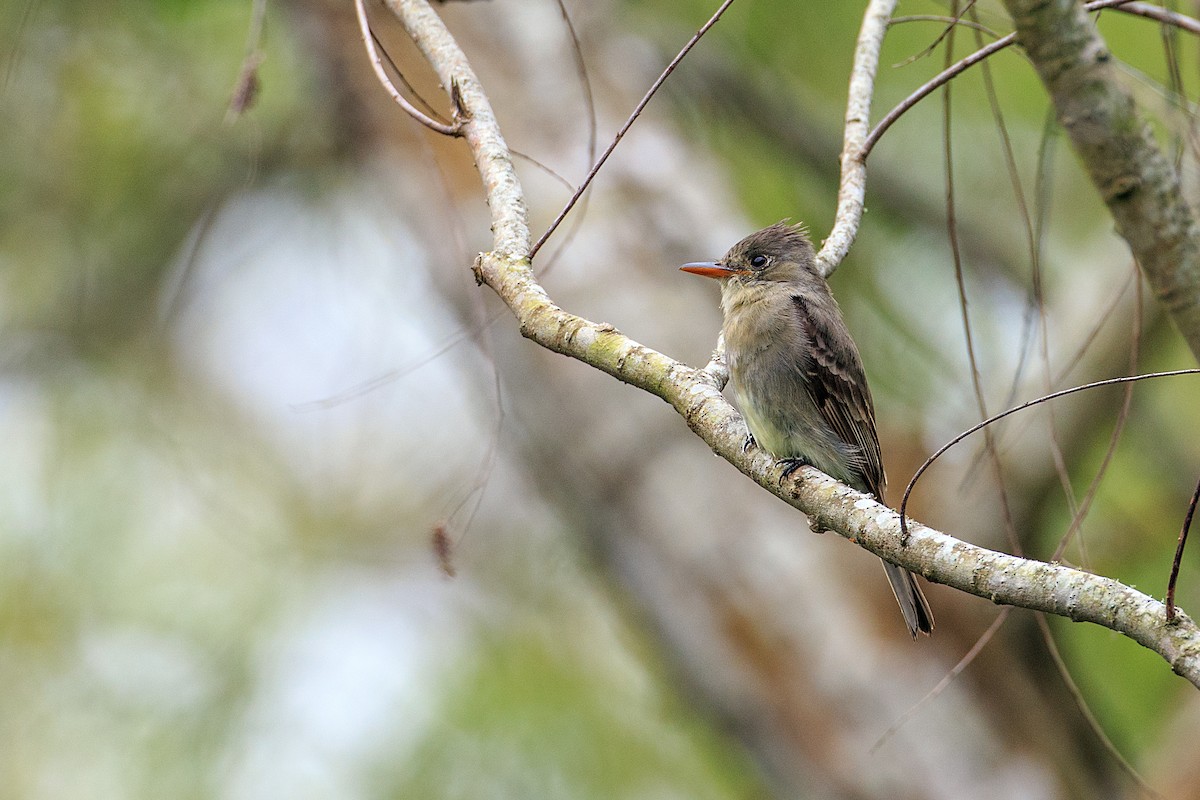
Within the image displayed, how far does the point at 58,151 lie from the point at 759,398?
3932 millimetres

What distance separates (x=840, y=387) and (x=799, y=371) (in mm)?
173

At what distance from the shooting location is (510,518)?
24.0ft

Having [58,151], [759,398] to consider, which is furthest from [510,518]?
[759,398]

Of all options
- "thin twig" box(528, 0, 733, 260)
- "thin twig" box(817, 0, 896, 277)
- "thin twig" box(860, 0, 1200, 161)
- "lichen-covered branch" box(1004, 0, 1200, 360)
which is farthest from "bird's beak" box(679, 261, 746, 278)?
"lichen-covered branch" box(1004, 0, 1200, 360)

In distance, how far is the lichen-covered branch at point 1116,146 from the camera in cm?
152

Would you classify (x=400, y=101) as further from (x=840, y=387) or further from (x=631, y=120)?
(x=840, y=387)

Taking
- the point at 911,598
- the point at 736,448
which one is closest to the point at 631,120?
the point at 736,448

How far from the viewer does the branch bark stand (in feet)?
5.22

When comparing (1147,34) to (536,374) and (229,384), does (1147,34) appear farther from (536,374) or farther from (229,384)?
(229,384)

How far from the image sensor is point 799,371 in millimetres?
3840

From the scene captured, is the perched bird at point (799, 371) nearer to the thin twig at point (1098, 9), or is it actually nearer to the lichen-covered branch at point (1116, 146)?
the thin twig at point (1098, 9)

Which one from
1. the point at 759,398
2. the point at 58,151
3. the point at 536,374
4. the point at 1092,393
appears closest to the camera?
the point at 759,398

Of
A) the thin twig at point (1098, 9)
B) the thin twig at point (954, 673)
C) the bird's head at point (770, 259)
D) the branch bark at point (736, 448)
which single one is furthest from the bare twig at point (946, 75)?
the bird's head at point (770, 259)

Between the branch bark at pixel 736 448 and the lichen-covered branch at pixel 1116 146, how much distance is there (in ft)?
1.43
